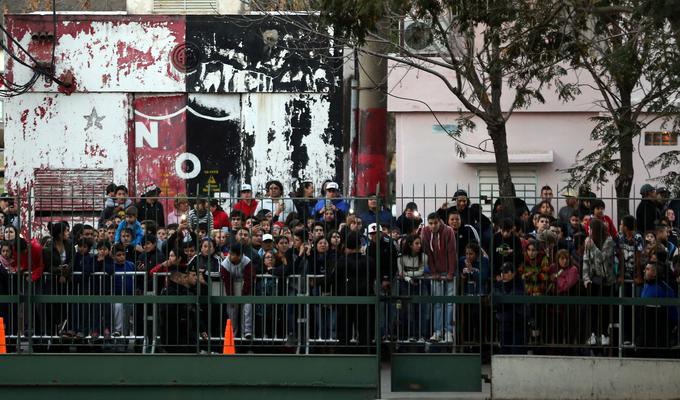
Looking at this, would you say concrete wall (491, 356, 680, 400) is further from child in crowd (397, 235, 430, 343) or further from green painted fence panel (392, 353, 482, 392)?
child in crowd (397, 235, 430, 343)

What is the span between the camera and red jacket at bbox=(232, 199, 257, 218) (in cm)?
1420

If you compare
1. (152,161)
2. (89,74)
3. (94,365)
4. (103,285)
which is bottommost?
(94,365)

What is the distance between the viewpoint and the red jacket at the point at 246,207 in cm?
1420

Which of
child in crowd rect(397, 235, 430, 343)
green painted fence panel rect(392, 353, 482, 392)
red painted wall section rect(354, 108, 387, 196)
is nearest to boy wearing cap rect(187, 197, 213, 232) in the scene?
child in crowd rect(397, 235, 430, 343)

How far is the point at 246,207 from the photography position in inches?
576

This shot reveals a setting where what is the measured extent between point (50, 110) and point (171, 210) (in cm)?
755

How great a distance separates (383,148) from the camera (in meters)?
20.9

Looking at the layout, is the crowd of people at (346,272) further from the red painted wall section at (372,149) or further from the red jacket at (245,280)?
the red painted wall section at (372,149)

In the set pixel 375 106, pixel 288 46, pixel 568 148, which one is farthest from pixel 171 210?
pixel 568 148

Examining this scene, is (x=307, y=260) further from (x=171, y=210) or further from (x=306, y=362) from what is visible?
(x=171, y=210)

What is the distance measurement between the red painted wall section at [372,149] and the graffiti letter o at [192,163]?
3670mm

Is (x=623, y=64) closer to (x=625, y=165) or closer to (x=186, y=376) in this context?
(x=625, y=165)

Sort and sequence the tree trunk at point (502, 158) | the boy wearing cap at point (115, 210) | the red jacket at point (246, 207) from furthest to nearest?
the tree trunk at point (502, 158), the red jacket at point (246, 207), the boy wearing cap at point (115, 210)

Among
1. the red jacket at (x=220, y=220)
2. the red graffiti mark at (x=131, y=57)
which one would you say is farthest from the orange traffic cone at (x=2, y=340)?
the red graffiti mark at (x=131, y=57)
